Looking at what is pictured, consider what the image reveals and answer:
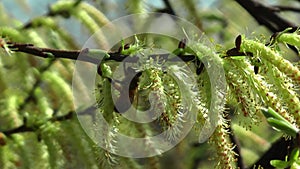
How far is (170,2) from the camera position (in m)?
2.28

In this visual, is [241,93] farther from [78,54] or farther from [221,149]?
[78,54]

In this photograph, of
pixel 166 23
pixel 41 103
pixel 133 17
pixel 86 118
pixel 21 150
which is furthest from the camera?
pixel 166 23

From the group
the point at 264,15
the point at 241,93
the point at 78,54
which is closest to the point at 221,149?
the point at 241,93

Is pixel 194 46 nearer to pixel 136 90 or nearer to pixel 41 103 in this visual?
pixel 136 90

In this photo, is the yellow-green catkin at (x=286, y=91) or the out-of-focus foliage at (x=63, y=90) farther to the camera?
the out-of-focus foliage at (x=63, y=90)

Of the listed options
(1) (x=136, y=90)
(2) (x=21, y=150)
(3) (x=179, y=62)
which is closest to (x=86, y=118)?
(2) (x=21, y=150)

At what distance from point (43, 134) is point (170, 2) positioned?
0.81 metres

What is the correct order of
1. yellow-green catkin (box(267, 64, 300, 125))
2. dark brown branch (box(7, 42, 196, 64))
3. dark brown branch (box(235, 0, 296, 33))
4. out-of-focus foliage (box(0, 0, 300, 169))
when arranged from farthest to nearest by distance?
dark brown branch (box(235, 0, 296, 33))
out-of-focus foliage (box(0, 0, 300, 169))
dark brown branch (box(7, 42, 196, 64))
yellow-green catkin (box(267, 64, 300, 125))

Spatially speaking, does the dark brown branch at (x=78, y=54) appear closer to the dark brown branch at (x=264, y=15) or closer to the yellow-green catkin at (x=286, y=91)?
the yellow-green catkin at (x=286, y=91)

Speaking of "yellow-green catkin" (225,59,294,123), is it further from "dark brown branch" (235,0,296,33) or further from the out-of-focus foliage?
"dark brown branch" (235,0,296,33)

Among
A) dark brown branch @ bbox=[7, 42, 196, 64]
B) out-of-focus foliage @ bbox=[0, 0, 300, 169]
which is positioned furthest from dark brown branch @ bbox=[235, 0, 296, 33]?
dark brown branch @ bbox=[7, 42, 196, 64]

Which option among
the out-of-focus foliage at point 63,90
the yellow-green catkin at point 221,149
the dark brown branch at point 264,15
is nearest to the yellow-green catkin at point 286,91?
the out-of-focus foliage at point 63,90

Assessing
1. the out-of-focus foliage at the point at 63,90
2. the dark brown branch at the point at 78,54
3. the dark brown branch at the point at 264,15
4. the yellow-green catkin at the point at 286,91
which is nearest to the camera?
the yellow-green catkin at the point at 286,91

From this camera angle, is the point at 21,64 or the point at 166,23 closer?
the point at 21,64
